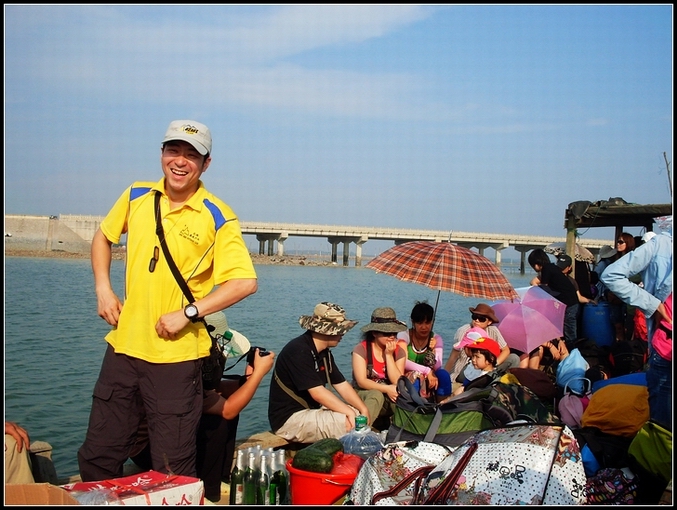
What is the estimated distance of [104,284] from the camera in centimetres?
353

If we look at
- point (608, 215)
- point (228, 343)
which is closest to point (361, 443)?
point (228, 343)

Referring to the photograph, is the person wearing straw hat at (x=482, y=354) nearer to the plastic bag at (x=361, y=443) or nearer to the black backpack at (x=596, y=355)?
the plastic bag at (x=361, y=443)

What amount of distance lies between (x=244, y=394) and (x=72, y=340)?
12454 millimetres

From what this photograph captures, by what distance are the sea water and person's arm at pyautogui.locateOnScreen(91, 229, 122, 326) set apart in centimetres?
373

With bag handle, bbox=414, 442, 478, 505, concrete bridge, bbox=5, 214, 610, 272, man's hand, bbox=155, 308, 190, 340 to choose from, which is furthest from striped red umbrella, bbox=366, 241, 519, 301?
concrete bridge, bbox=5, 214, 610, 272

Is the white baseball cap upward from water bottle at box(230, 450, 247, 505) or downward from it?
upward

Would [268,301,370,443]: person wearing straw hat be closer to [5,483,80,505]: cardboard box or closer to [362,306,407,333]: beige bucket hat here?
[362,306,407,333]: beige bucket hat

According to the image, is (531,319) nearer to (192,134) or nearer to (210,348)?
(210,348)

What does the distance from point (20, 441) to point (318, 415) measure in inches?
82.0

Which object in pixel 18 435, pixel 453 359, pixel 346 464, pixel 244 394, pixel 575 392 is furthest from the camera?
pixel 453 359

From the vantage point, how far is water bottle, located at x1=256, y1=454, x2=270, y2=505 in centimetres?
403

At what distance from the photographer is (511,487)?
10.9ft

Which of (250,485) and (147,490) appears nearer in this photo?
(147,490)

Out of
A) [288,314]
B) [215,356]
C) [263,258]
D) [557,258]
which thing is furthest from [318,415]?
[263,258]
